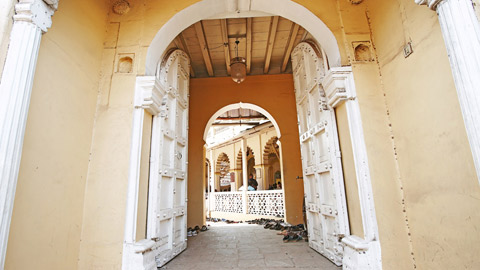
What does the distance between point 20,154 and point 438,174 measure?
10.3ft

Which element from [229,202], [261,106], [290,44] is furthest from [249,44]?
[229,202]

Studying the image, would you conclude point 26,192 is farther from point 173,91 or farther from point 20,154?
point 173,91

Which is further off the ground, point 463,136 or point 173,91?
point 173,91

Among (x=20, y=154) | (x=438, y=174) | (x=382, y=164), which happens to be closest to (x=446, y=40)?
(x=438, y=174)

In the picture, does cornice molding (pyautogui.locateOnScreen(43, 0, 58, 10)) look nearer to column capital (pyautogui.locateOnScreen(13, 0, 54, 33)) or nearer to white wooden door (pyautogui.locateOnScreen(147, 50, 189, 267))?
column capital (pyautogui.locateOnScreen(13, 0, 54, 33))

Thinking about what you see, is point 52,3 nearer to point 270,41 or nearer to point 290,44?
point 270,41

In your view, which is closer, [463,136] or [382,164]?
[463,136]

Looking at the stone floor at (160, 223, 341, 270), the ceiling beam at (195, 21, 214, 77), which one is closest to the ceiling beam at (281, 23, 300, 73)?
the ceiling beam at (195, 21, 214, 77)

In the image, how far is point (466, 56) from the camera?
1.53 metres

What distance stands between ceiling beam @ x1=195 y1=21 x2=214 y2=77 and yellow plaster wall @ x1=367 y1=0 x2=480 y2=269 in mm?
2859

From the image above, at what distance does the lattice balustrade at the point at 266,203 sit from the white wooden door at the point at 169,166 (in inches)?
196

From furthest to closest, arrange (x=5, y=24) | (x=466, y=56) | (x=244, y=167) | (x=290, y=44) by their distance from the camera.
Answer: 1. (x=244, y=167)
2. (x=290, y=44)
3. (x=5, y=24)
4. (x=466, y=56)

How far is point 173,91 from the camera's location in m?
3.55

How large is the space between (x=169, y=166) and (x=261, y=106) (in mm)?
3415
